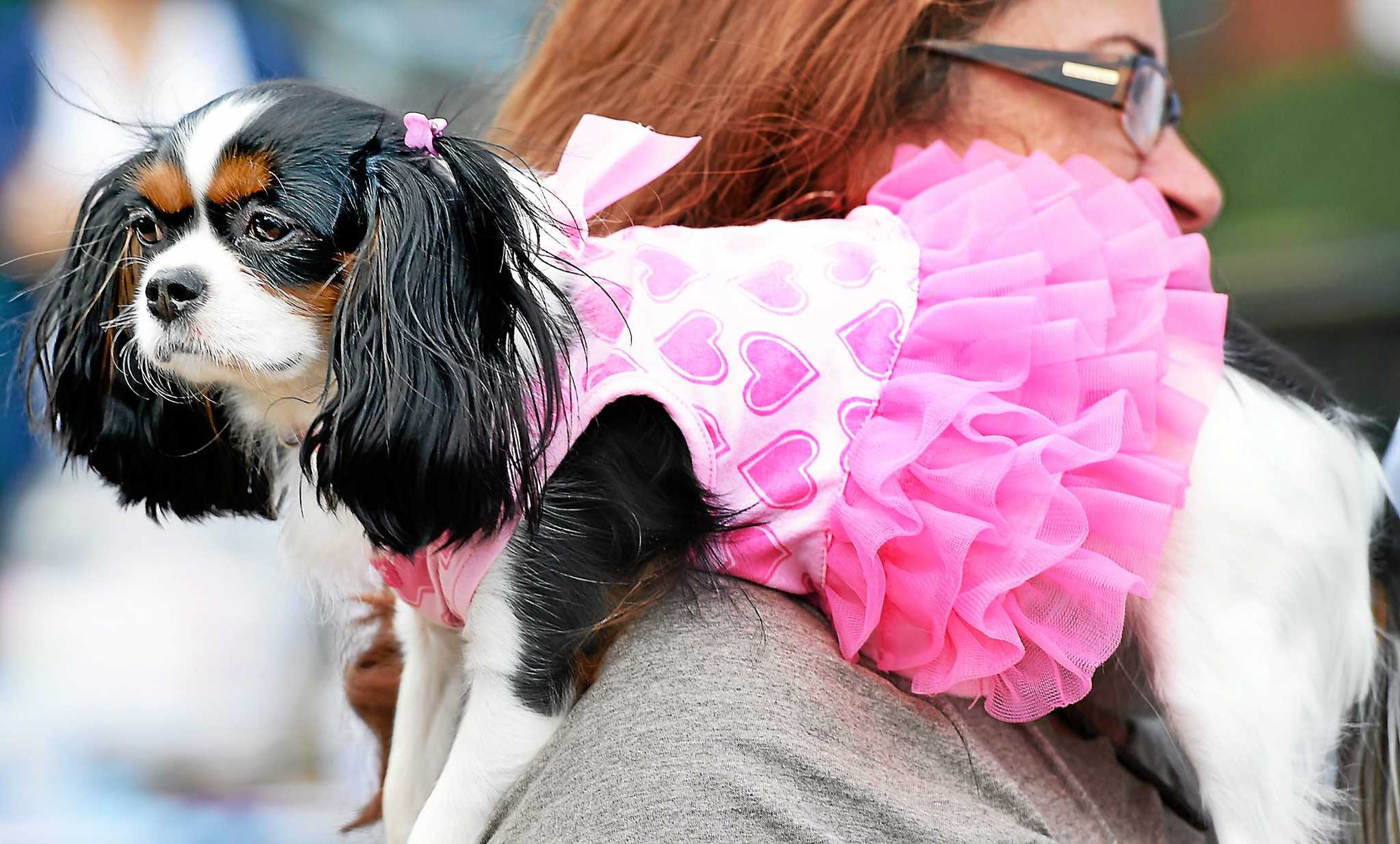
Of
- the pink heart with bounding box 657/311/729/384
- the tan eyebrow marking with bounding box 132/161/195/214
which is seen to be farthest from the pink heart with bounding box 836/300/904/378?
the tan eyebrow marking with bounding box 132/161/195/214

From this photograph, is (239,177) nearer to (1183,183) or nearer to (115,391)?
(115,391)

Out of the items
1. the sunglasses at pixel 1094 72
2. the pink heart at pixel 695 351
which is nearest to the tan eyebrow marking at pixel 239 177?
the pink heart at pixel 695 351

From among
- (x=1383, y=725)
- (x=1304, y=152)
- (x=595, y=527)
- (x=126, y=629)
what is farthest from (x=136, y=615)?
(x=1304, y=152)

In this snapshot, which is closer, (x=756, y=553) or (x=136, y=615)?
(x=756, y=553)

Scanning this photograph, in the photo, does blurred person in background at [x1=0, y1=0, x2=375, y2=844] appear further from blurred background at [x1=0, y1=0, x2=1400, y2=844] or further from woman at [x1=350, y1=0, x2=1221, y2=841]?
woman at [x1=350, y1=0, x2=1221, y2=841]

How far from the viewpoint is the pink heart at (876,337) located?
1010mm

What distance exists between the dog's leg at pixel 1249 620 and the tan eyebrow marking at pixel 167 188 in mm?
843

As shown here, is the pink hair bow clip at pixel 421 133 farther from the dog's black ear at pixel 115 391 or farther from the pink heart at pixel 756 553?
the pink heart at pixel 756 553

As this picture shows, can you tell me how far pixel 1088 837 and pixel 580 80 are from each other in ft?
3.06

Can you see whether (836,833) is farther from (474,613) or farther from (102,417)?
(102,417)

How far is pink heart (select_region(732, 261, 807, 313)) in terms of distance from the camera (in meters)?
1.00

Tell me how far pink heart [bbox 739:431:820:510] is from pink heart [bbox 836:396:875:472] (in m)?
0.03

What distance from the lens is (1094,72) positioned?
131 cm

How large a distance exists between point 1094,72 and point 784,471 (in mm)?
629
